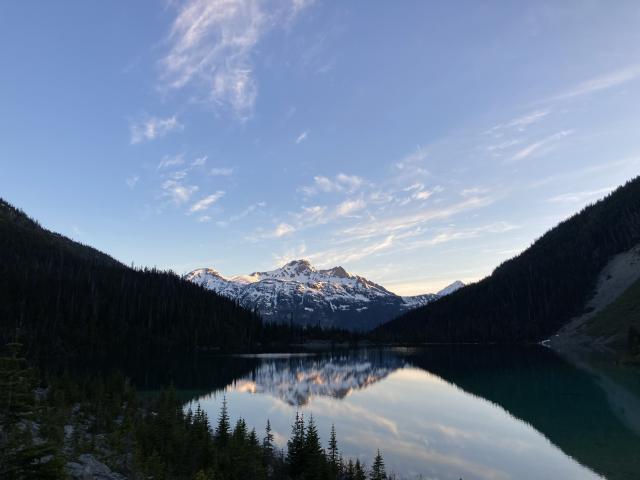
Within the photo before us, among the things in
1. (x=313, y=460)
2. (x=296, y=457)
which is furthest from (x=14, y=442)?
(x=296, y=457)

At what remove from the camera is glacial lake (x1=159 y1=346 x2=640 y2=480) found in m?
36.4

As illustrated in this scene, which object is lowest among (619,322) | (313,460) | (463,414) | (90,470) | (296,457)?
(463,414)

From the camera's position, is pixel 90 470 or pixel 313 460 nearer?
pixel 90 470

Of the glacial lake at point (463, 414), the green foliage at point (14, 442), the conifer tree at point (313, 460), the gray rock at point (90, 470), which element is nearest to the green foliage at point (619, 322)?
the glacial lake at point (463, 414)

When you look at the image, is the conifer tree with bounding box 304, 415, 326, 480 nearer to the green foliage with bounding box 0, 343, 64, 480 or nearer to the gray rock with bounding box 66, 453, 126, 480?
the gray rock with bounding box 66, 453, 126, 480

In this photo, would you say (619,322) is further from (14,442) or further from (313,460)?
(14,442)

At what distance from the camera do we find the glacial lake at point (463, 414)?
36.4 meters

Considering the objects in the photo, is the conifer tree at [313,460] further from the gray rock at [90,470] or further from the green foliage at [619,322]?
the green foliage at [619,322]

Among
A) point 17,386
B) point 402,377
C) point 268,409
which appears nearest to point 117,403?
point 268,409

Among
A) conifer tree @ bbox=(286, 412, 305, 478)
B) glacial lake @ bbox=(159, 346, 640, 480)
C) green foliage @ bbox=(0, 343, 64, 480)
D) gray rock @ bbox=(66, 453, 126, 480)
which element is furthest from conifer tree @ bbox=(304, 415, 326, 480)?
green foliage @ bbox=(0, 343, 64, 480)

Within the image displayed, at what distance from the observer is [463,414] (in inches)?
2223

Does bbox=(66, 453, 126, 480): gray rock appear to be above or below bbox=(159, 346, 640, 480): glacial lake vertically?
above

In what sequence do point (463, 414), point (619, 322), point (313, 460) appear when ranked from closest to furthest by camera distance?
1. point (313, 460)
2. point (463, 414)
3. point (619, 322)

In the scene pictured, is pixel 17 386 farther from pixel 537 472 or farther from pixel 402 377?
pixel 402 377
